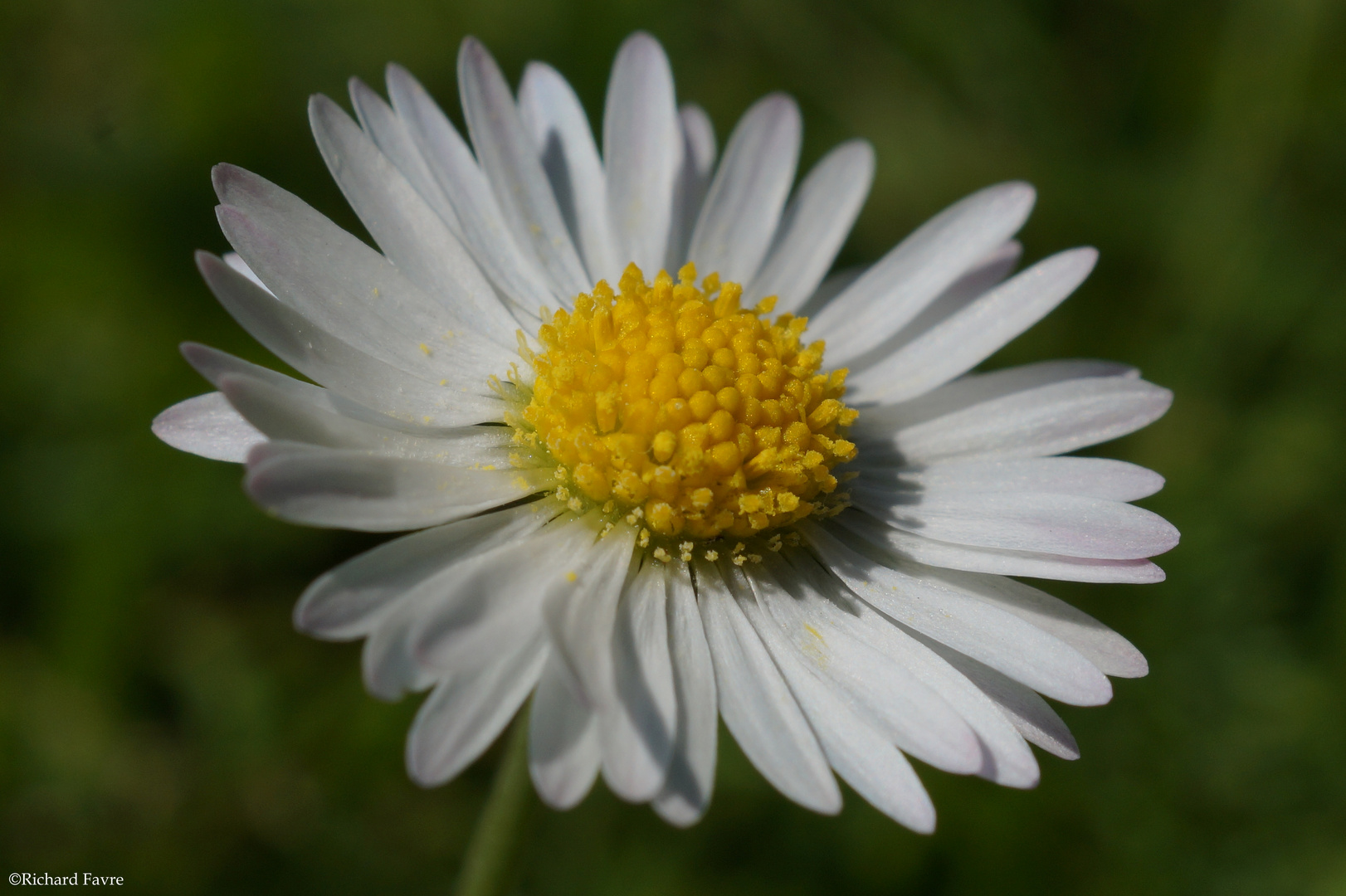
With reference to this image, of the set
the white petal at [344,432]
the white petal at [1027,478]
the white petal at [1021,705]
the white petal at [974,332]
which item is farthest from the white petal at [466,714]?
the white petal at [974,332]

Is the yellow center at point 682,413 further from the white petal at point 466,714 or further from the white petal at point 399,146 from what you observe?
the white petal at point 466,714

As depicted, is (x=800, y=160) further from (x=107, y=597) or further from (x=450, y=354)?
(x=107, y=597)

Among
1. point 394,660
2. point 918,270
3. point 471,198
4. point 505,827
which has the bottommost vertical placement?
point 505,827

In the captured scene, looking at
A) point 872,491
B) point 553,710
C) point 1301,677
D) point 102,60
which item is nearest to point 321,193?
point 102,60

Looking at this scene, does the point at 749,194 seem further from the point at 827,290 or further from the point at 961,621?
the point at 961,621

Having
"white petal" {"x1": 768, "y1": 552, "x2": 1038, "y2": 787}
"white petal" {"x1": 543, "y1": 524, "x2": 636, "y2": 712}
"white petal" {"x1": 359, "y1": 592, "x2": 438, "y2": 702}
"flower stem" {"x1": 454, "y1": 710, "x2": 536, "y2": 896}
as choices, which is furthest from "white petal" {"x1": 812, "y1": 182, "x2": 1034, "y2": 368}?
"white petal" {"x1": 359, "y1": 592, "x2": 438, "y2": 702}

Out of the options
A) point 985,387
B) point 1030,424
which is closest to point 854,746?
point 1030,424

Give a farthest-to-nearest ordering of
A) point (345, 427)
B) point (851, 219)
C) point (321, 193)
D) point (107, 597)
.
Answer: point (321, 193)
point (107, 597)
point (851, 219)
point (345, 427)

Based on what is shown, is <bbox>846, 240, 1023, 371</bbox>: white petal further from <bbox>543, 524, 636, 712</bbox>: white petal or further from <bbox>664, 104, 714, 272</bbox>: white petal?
<bbox>543, 524, 636, 712</bbox>: white petal
